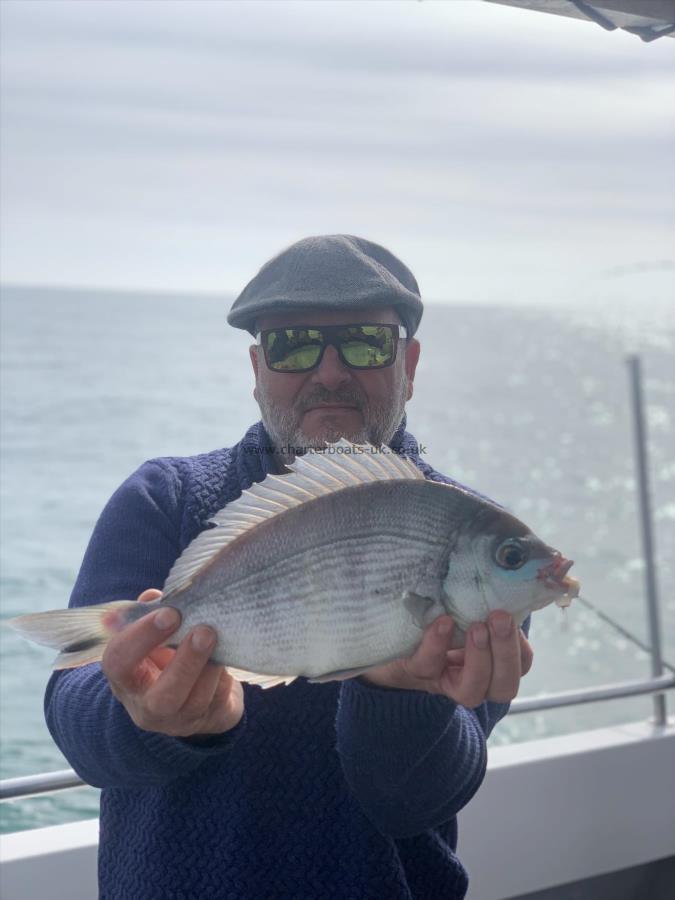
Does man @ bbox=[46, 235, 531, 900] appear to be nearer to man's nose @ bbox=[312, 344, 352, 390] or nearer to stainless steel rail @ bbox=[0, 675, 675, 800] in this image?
man's nose @ bbox=[312, 344, 352, 390]

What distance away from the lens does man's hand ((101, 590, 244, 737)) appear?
4.66 ft

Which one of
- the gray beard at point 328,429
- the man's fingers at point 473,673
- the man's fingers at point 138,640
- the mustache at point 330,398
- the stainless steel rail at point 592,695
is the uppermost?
the mustache at point 330,398

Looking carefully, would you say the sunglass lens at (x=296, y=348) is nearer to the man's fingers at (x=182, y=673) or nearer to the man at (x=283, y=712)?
the man at (x=283, y=712)

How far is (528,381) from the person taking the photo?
42844mm

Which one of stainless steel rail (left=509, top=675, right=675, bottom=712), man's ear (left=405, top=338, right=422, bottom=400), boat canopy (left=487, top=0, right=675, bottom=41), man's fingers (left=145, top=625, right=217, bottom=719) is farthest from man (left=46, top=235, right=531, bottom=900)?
boat canopy (left=487, top=0, right=675, bottom=41)

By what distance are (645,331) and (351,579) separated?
61883 millimetres

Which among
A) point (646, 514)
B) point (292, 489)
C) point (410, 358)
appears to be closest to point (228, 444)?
point (646, 514)

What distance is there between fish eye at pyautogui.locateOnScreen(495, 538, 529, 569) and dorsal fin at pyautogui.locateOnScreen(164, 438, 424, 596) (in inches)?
6.6

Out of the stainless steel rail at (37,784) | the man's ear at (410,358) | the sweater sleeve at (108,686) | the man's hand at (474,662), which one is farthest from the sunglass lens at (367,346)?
the stainless steel rail at (37,784)

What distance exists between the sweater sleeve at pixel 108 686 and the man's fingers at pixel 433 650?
395 mm

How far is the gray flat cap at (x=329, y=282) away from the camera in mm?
2033

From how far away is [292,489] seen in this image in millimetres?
1536

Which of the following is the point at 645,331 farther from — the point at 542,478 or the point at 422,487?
the point at 422,487

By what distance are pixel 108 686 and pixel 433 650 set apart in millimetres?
652
